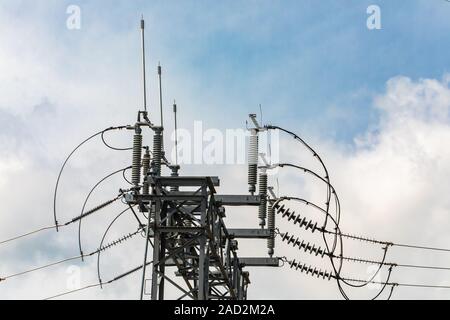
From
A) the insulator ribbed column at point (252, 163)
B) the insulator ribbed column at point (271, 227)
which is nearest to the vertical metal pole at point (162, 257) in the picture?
the insulator ribbed column at point (252, 163)

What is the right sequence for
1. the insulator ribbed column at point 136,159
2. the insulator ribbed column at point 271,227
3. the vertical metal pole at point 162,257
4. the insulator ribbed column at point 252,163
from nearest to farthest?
the vertical metal pole at point 162,257 → the insulator ribbed column at point 136,159 → the insulator ribbed column at point 252,163 → the insulator ribbed column at point 271,227

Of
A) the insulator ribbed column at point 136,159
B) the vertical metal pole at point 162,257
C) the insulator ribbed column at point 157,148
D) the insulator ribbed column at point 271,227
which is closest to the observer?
the vertical metal pole at point 162,257

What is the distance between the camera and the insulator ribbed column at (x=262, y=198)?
24.2m

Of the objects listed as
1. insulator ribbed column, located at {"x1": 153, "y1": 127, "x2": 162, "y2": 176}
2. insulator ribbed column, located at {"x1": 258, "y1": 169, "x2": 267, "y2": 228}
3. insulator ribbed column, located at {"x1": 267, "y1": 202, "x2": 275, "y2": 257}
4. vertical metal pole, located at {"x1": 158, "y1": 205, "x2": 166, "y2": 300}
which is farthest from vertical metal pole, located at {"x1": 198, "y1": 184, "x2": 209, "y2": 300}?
insulator ribbed column, located at {"x1": 267, "y1": 202, "x2": 275, "y2": 257}

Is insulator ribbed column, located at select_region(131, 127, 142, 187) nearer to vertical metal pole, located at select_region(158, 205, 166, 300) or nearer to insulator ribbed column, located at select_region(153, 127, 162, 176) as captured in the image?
insulator ribbed column, located at select_region(153, 127, 162, 176)

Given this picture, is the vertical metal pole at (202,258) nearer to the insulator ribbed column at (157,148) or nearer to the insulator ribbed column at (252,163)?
the insulator ribbed column at (157,148)

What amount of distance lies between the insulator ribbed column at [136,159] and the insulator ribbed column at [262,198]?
3.22m

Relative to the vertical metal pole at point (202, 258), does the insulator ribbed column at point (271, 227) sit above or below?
above

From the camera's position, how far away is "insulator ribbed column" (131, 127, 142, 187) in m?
22.3

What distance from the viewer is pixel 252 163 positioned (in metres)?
24.2

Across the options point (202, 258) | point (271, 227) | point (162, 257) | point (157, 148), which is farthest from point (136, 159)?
point (271, 227)

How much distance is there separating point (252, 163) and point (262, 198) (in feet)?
2.77
